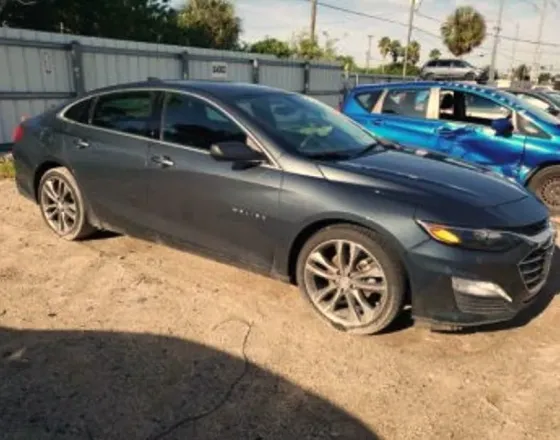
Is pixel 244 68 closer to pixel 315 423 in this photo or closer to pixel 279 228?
pixel 279 228

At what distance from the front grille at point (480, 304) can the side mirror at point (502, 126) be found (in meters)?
4.00

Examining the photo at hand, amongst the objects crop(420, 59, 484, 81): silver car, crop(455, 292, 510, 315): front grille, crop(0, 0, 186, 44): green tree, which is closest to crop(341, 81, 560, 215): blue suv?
crop(455, 292, 510, 315): front grille

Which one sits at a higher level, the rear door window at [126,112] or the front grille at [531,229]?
the rear door window at [126,112]

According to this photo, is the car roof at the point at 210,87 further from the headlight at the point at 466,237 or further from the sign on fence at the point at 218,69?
the sign on fence at the point at 218,69

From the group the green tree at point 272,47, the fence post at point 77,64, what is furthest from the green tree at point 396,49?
the fence post at point 77,64

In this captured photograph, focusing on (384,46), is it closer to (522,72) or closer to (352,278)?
(522,72)

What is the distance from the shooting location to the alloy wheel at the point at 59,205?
521 cm

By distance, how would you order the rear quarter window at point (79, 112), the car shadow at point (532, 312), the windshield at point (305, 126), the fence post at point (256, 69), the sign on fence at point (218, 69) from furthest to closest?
the fence post at point (256, 69) → the sign on fence at point (218, 69) → the rear quarter window at point (79, 112) → the windshield at point (305, 126) → the car shadow at point (532, 312)

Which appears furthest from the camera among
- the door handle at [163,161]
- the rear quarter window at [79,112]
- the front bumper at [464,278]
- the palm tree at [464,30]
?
the palm tree at [464,30]

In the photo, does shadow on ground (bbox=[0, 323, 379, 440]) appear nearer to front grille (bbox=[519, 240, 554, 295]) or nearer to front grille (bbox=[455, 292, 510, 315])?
front grille (bbox=[455, 292, 510, 315])

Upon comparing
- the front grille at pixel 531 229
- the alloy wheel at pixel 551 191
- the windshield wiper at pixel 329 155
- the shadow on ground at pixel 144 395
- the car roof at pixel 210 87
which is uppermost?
the car roof at pixel 210 87

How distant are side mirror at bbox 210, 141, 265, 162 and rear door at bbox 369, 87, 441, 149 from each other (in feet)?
12.8

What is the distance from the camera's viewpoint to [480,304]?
3.46 meters

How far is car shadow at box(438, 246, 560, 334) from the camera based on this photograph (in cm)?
384
